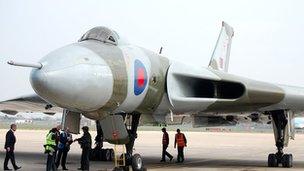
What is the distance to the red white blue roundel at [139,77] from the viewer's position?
10094mm

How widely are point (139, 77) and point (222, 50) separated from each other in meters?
10.5

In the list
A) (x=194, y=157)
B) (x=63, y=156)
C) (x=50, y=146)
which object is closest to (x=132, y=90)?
(x=50, y=146)

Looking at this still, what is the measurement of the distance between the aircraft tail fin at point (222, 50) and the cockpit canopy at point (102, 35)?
9.31 meters

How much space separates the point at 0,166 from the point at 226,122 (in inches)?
322

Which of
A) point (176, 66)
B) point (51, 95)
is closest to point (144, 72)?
point (176, 66)

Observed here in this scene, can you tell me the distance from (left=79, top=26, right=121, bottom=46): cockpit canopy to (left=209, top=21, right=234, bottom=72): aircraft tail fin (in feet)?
30.6

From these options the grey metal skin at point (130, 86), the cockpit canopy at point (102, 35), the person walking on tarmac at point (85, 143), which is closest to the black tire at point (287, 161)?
the grey metal skin at point (130, 86)

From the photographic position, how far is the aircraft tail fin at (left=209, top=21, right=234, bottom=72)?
19531mm

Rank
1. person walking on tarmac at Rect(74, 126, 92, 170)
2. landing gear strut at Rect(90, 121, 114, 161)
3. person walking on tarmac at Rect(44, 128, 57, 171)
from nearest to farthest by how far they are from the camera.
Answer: person walking on tarmac at Rect(44, 128, 57, 171) → person walking on tarmac at Rect(74, 126, 92, 170) → landing gear strut at Rect(90, 121, 114, 161)

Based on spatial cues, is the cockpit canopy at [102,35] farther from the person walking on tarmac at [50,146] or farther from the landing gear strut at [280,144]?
the landing gear strut at [280,144]

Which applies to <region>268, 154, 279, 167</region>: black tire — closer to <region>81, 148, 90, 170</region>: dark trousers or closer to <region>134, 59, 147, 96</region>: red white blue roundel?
<region>81, 148, 90, 170</region>: dark trousers

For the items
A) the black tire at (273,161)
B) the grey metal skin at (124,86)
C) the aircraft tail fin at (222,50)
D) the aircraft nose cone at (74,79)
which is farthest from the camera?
the aircraft tail fin at (222,50)

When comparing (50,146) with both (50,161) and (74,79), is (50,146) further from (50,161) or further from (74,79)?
(74,79)

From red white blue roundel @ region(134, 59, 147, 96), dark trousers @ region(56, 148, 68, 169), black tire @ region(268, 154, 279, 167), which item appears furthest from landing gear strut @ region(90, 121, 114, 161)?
red white blue roundel @ region(134, 59, 147, 96)
